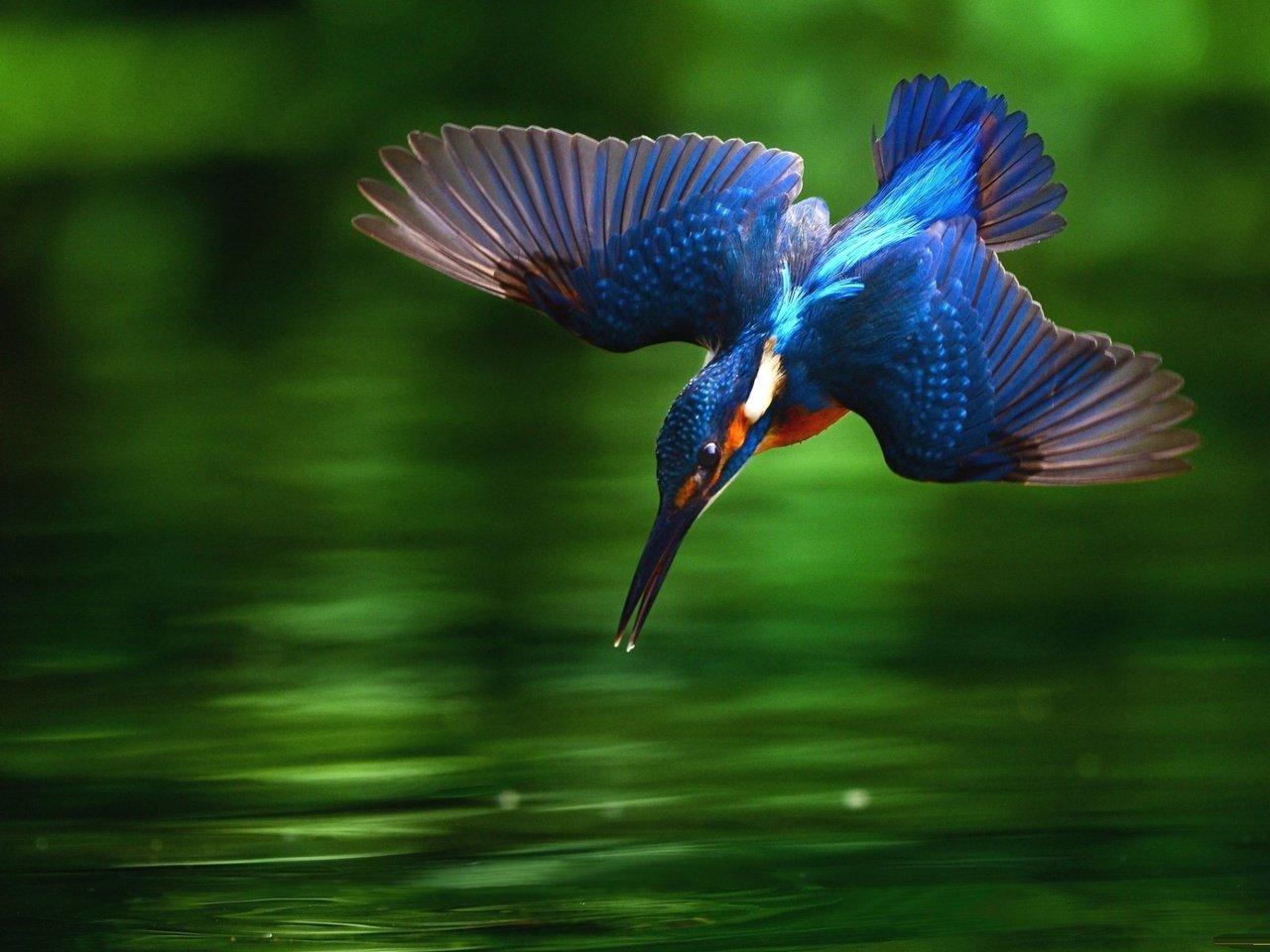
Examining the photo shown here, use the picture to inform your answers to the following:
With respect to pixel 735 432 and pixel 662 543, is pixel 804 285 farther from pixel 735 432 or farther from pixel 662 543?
pixel 662 543

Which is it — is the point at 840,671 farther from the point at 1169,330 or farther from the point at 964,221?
the point at 1169,330

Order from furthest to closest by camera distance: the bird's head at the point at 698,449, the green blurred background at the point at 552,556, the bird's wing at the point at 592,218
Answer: the green blurred background at the point at 552,556, the bird's wing at the point at 592,218, the bird's head at the point at 698,449

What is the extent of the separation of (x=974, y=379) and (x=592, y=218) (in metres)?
0.88

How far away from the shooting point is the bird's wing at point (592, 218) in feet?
15.3

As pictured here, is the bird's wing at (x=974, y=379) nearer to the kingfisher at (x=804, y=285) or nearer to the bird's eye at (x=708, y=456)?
the kingfisher at (x=804, y=285)

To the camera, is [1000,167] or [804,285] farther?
[1000,167]

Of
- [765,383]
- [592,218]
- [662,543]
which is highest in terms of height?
[592,218]

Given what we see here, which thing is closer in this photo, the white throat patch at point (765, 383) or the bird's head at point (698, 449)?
the bird's head at point (698, 449)

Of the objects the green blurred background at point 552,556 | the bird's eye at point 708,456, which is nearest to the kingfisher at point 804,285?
the bird's eye at point 708,456

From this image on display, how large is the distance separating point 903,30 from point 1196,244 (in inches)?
86.9

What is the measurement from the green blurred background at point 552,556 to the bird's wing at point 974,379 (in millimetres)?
921

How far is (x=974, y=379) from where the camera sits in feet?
14.5

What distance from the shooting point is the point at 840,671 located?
21.6 ft

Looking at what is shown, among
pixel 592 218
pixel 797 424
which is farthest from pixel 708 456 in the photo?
pixel 592 218
